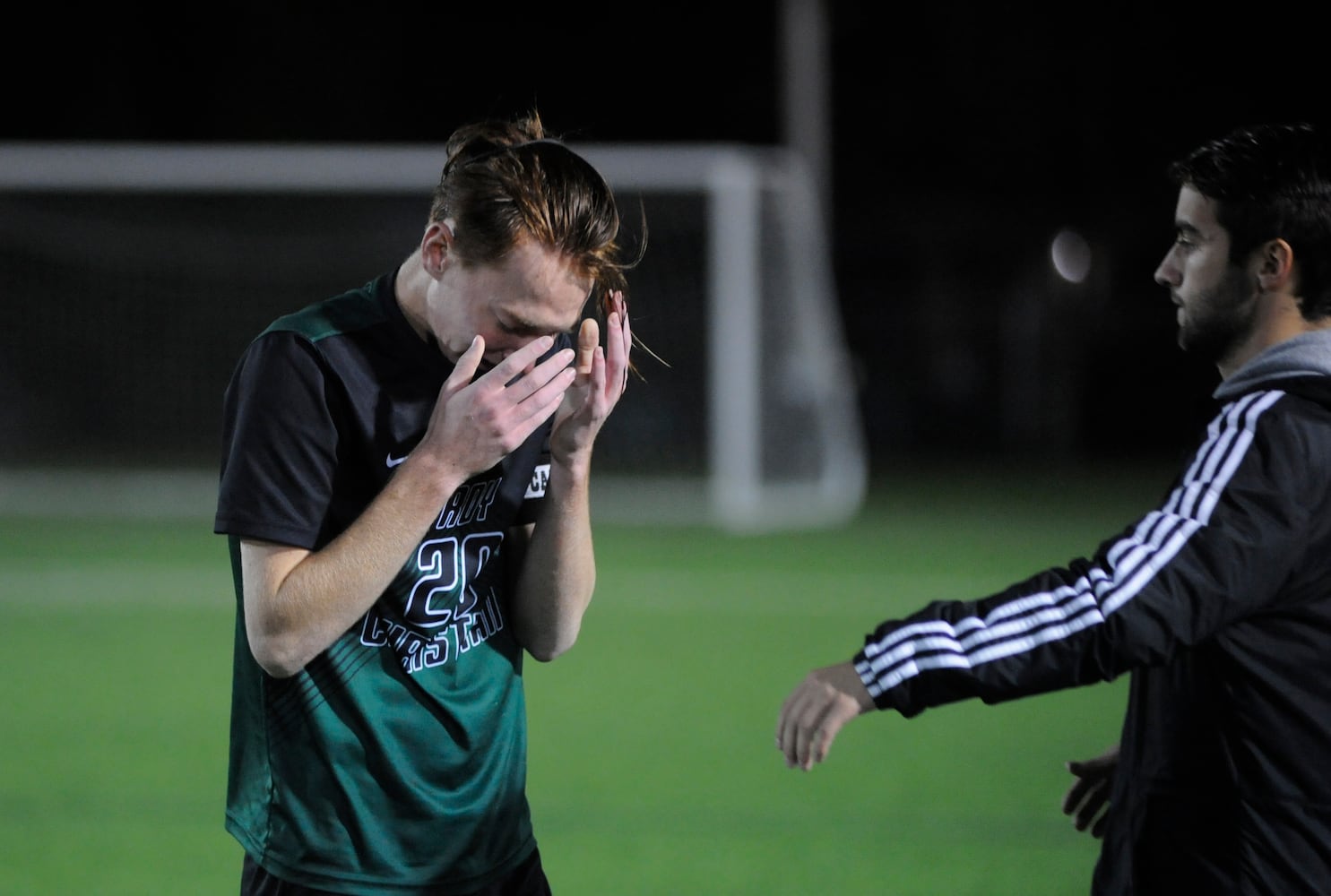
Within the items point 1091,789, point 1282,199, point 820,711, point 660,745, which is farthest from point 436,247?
point 660,745

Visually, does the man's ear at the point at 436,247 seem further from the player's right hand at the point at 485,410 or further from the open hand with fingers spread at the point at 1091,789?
the open hand with fingers spread at the point at 1091,789

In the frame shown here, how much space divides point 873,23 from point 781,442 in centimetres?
1748

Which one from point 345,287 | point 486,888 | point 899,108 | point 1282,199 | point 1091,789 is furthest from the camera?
point 899,108

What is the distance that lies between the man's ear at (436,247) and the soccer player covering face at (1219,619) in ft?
2.86

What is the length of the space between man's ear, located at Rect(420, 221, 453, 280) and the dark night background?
69.8 ft

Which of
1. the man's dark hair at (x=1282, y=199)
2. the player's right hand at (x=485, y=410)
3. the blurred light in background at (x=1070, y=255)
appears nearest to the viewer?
the player's right hand at (x=485, y=410)

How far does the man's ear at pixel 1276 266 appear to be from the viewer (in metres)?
2.29

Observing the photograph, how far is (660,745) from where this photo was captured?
19.4 ft

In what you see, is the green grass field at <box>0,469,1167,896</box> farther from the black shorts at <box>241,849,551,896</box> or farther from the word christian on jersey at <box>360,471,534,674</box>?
the word christian on jersey at <box>360,471,534,674</box>

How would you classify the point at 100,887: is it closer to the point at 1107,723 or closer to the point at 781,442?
the point at 1107,723

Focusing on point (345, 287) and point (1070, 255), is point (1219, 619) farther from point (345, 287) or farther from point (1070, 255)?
point (1070, 255)

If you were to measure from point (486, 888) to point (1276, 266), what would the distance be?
1.60m

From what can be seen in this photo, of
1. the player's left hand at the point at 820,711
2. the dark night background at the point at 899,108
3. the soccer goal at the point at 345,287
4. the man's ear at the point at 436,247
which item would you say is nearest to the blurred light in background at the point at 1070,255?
the dark night background at the point at 899,108

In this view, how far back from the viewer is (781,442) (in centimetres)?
1255
